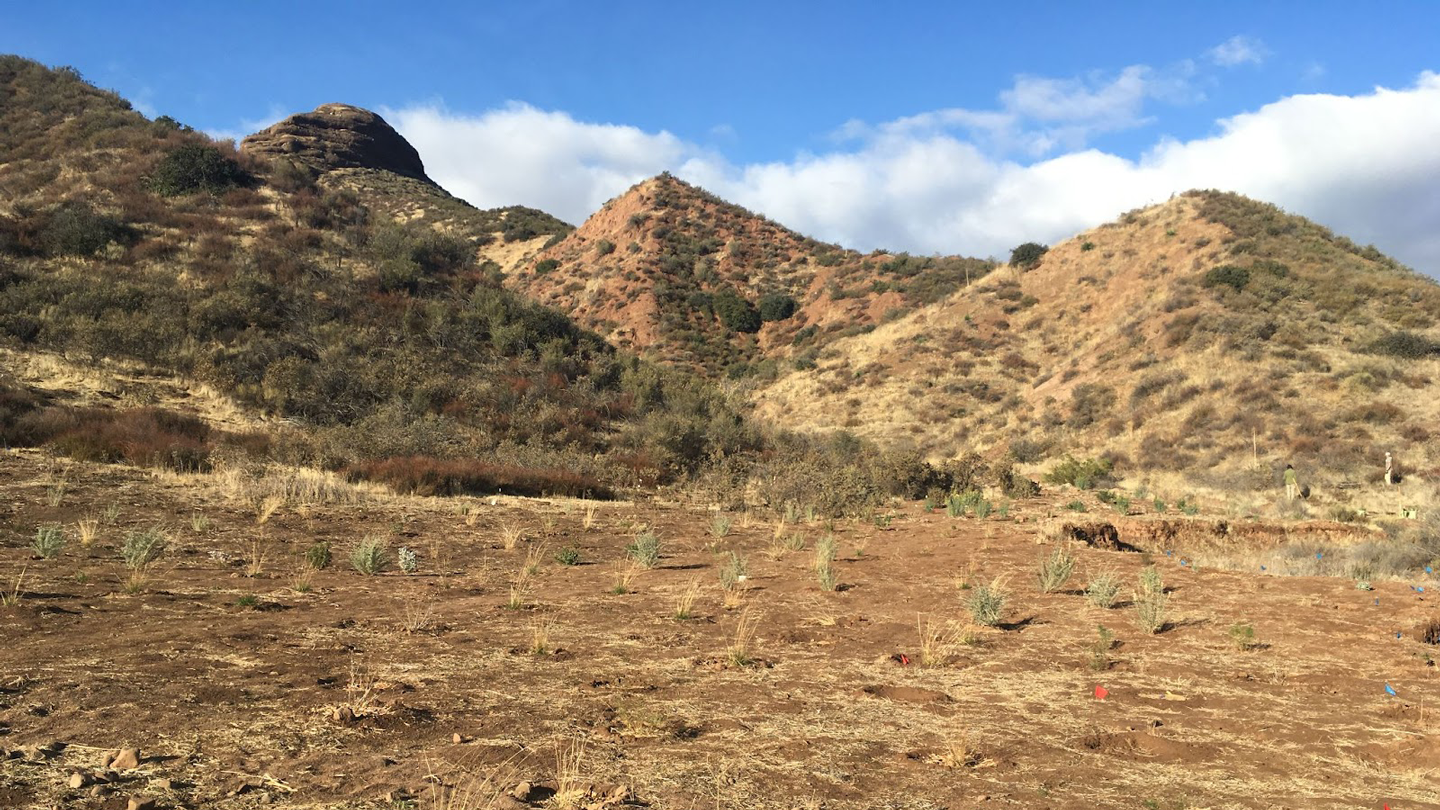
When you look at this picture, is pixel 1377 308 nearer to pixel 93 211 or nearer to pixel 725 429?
pixel 725 429

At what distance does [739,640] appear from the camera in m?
6.16

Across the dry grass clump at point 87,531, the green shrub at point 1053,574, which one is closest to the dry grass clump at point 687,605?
the green shrub at point 1053,574

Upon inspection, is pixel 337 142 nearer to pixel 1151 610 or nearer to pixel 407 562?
pixel 407 562

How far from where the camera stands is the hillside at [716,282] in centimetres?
4869

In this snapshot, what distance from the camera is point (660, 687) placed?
5.32 metres

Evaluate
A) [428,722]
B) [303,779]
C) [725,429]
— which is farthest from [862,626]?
[725,429]

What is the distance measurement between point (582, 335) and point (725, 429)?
25.8 feet

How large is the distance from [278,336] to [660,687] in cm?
1967

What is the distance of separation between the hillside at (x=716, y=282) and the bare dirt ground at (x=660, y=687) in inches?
1432

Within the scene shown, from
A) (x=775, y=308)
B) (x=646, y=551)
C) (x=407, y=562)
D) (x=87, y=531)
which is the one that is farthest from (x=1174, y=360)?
(x=87, y=531)

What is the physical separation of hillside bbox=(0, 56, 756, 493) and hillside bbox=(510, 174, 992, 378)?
1988 centimetres

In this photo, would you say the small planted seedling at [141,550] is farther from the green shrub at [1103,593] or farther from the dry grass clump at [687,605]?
the green shrub at [1103,593]

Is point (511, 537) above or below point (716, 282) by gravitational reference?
below

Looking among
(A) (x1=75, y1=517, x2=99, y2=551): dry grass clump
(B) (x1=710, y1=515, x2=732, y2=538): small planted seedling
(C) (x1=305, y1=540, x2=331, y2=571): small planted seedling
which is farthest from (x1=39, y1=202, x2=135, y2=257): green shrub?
(B) (x1=710, y1=515, x2=732, y2=538): small planted seedling
